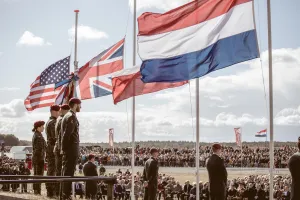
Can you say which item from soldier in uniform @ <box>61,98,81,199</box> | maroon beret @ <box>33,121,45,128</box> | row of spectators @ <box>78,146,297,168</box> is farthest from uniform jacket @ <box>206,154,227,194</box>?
row of spectators @ <box>78,146,297,168</box>

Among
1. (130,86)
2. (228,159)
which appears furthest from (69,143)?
(228,159)

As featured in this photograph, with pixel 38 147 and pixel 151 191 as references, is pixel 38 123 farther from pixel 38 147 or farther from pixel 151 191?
pixel 151 191

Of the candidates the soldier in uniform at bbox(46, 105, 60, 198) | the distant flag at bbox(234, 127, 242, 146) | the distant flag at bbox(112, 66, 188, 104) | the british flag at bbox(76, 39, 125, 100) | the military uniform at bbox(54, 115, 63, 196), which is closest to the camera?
the military uniform at bbox(54, 115, 63, 196)

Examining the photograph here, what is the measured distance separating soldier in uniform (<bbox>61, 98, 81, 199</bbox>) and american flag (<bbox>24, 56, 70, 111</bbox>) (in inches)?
316

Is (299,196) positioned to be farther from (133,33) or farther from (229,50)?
(133,33)

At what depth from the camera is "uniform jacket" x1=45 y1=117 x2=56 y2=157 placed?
12087 millimetres

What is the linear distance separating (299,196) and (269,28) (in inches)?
143

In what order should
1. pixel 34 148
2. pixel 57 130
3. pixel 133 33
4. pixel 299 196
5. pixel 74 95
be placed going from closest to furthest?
pixel 299 196 < pixel 57 130 < pixel 34 148 < pixel 133 33 < pixel 74 95

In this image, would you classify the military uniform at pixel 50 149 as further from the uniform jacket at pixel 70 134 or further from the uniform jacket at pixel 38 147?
the uniform jacket at pixel 70 134

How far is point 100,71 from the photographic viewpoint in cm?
1648

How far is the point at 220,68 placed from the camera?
408 inches

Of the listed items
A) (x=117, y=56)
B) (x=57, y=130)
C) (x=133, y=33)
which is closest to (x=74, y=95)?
(x=117, y=56)

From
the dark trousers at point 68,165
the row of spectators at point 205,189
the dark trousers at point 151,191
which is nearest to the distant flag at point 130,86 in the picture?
the dark trousers at point 151,191

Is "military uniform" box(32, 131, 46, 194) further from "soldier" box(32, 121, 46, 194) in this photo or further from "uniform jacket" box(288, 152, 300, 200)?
"uniform jacket" box(288, 152, 300, 200)
